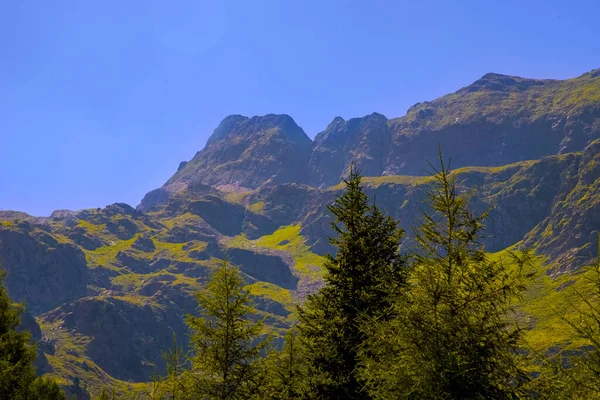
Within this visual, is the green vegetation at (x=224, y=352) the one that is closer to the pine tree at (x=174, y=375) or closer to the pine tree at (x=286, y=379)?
the pine tree at (x=174, y=375)

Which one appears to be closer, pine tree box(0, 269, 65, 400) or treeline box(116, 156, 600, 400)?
treeline box(116, 156, 600, 400)

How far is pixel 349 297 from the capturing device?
2025cm

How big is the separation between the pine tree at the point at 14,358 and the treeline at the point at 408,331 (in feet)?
34.8

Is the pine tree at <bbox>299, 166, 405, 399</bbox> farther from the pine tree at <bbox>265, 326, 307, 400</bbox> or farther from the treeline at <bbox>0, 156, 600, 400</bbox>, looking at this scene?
the pine tree at <bbox>265, 326, 307, 400</bbox>

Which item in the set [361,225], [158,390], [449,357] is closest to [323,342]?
[361,225]

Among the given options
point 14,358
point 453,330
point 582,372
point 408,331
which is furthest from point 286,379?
point 14,358

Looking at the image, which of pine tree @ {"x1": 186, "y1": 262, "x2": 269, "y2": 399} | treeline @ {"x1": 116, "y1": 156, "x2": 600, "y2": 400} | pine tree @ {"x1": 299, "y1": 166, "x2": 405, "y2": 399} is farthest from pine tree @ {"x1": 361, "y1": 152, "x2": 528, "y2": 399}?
pine tree @ {"x1": 186, "y1": 262, "x2": 269, "y2": 399}

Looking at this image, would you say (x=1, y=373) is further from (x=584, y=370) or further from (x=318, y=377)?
(x=584, y=370)

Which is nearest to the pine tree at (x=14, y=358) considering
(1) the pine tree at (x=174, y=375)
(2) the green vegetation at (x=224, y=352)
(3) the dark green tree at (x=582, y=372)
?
(1) the pine tree at (x=174, y=375)

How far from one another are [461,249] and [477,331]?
2.62 metres

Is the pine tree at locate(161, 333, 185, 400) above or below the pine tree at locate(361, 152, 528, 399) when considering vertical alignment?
below

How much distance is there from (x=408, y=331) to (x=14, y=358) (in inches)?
1010

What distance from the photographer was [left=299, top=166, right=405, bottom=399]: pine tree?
18.7 meters

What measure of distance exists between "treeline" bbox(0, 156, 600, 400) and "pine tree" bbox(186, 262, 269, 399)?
53 millimetres
